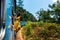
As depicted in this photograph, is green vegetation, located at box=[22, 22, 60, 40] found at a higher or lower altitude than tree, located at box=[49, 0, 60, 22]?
lower

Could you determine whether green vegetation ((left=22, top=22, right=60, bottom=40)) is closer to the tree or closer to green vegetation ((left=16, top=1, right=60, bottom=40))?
green vegetation ((left=16, top=1, right=60, bottom=40))

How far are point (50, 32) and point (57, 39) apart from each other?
335 millimetres

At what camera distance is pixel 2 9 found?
279 inches

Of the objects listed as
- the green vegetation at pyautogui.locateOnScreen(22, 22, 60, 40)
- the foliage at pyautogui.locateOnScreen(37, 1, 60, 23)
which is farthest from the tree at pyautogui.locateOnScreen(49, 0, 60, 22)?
the green vegetation at pyautogui.locateOnScreen(22, 22, 60, 40)

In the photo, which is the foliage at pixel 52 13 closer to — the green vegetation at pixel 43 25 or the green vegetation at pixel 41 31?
the green vegetation at pixel 43 25

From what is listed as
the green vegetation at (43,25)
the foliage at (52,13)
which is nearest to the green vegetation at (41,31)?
the green vegetation at (43,25)

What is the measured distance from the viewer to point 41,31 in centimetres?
713

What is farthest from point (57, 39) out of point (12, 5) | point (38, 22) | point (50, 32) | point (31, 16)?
point (12, 5)

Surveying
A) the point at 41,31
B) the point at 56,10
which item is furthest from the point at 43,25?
the point at 56,10

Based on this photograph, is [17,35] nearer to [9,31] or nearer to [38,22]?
[9,31]

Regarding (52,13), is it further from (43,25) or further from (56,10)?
(43,25)

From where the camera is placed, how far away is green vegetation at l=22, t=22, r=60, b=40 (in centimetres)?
712

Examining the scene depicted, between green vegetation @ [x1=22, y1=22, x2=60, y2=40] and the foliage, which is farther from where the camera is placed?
the foliage

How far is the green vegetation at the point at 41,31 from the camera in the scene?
7117 millimetres
